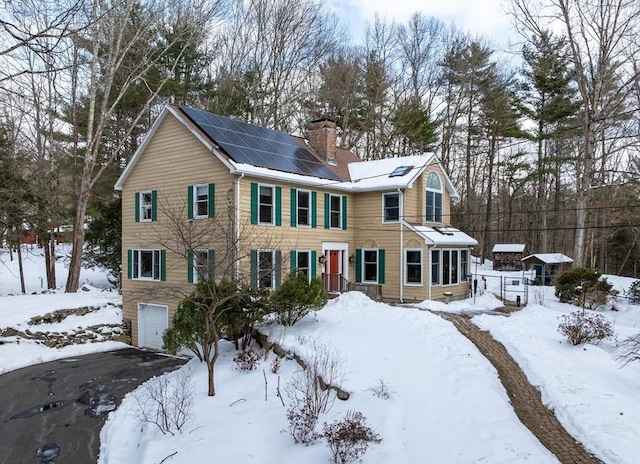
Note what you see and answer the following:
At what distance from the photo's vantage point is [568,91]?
3000cm

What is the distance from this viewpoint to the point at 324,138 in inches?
834

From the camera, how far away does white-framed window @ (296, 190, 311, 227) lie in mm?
17500

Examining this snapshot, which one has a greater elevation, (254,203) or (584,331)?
(254,203)

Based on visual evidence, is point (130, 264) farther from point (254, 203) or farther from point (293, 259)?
point (293, 259)

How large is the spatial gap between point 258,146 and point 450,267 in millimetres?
9835

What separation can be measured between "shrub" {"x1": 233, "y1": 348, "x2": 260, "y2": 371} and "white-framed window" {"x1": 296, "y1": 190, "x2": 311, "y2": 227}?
6748 mm

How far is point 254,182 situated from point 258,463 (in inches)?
404

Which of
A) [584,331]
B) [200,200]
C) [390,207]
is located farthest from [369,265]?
[584,331]

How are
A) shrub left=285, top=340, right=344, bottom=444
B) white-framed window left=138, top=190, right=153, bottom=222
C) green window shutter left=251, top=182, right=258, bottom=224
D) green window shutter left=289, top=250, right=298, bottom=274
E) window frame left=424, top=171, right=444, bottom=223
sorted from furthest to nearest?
window frame left=424, top=171, right=444, bottom=223 → white-framed window left=138, top=190, right=153, bottom=222 → green window shutter left=289, top=250, right=298, bottom=274 → green window shutter left=251, top=182, right=258, bottom=224 → shrub left=285, top=340, right=344, bottom=444

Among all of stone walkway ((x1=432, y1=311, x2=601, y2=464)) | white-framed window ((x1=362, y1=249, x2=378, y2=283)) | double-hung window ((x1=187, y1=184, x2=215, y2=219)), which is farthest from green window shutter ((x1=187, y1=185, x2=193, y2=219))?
stone walkway ((x1=432, y1=311, x2=601, y2=464))

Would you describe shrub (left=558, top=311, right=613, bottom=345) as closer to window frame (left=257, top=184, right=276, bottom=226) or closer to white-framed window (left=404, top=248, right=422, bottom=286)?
white-framed window (left=404, top=248, right=422, bottom=286)

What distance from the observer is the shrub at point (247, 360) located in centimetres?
1110

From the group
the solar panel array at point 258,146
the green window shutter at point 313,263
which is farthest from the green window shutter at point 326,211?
the green window shutter at point 313,263

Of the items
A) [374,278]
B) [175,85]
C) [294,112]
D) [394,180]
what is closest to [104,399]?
[374,278]
